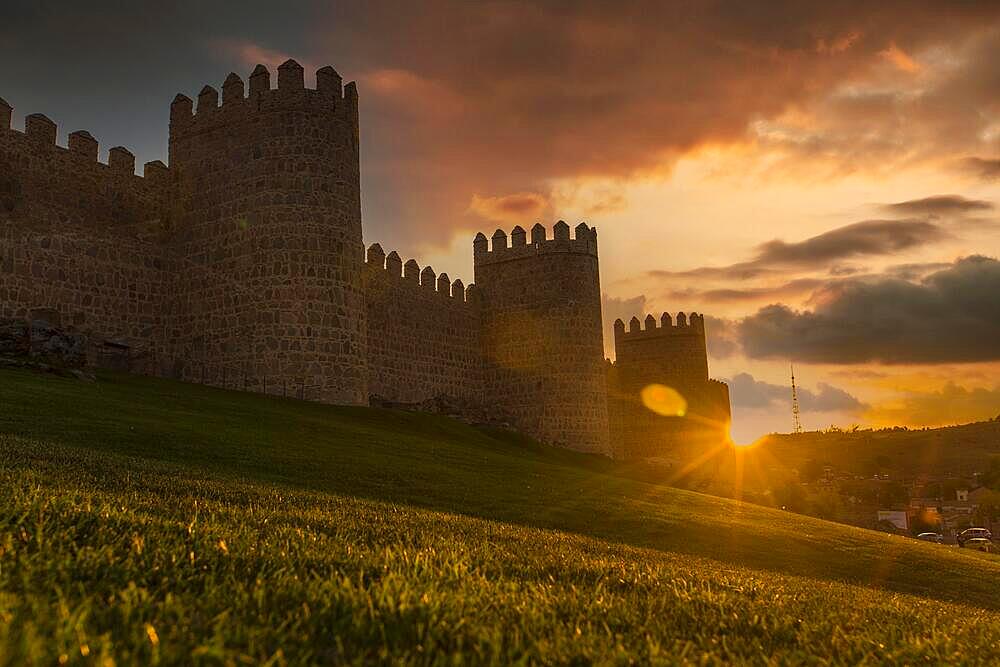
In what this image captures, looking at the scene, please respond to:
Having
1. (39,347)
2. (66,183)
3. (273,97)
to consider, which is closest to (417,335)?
(273,97)

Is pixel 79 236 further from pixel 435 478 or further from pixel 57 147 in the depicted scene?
pixel 435 478

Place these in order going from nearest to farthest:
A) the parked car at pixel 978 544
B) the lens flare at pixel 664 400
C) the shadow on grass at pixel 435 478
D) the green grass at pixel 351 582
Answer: the green grass at pixel 351 582 → the shadow on grass at pixel 435 478 → the parked car at pixel 978 544 → the lens flare at pixel 664 400

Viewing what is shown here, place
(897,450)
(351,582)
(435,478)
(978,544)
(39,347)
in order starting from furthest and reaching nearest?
(897,450)
(978,544)
(39,347)
(435,478)
(351,582)

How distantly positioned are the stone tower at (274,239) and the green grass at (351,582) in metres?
12.9

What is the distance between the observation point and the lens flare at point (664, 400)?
5366cm

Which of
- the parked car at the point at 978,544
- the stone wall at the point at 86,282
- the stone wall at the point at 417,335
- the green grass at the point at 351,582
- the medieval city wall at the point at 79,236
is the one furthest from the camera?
the parked car at the point at 978,544

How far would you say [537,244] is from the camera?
139ft

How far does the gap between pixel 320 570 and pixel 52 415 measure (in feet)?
40.0

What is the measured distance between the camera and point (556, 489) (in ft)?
57.6

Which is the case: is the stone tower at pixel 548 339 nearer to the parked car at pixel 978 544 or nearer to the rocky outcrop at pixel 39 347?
the parked car at pixel 978 544

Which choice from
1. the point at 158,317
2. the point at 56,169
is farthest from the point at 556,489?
the point at 56,169

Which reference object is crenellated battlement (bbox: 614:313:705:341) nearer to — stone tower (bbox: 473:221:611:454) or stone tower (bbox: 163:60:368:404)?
stone tower (bbox: 473:221:611:454)

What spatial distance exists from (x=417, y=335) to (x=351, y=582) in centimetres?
3294

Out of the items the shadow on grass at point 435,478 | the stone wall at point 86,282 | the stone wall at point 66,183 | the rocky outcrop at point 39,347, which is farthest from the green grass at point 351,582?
the stone wall at point 66,183
